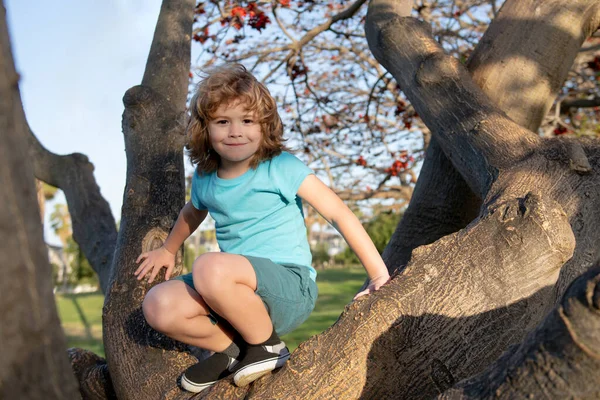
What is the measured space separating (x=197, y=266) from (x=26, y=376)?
1.14m

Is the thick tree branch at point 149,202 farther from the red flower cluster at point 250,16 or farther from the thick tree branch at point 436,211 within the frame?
the thick tree branch at point 436,211

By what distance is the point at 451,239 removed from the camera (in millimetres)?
2078

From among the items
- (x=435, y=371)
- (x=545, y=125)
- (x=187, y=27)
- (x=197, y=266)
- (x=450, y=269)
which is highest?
(x=187, y=27)

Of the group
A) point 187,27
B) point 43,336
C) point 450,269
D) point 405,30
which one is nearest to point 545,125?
point 405,30

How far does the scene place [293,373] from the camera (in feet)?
6.28

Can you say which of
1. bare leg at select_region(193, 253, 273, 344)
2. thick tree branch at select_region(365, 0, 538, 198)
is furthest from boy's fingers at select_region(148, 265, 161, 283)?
thick tree branch at select_region(365, 0, 538, 198)

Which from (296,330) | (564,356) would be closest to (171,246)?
(564,356)

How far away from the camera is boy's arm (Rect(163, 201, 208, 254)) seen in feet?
8.85

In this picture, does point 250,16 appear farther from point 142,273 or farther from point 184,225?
point 142,273

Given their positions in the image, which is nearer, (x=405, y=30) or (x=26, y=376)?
(x=26, y=376)

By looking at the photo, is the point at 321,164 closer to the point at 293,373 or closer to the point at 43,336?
the point at 293,373

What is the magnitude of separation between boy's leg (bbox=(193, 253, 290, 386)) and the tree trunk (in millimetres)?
1087

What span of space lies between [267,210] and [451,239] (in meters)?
0.71

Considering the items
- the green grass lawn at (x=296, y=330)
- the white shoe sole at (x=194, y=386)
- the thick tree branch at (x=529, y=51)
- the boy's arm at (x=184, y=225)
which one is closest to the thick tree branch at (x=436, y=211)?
the thick tree branch at (x=529, y=51)
